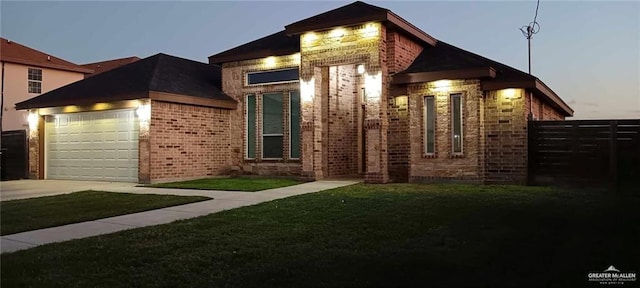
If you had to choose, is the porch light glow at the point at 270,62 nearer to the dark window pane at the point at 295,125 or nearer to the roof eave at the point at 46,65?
the dark window pane at the point at 295,125

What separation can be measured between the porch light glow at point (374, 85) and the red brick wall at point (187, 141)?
581cm

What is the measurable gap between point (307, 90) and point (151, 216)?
776 centimetres

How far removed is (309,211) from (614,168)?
26.3 ft

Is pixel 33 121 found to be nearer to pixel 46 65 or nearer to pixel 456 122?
pixel 46 65

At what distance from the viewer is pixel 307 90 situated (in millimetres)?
14742

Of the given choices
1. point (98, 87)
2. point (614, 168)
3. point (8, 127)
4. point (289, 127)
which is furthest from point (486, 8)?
point (8, 127)

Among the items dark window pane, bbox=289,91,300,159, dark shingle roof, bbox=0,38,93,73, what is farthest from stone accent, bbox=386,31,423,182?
dark shingle roof, bbox=0,38,93,73

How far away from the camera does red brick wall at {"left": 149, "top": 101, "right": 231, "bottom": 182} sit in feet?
47.8

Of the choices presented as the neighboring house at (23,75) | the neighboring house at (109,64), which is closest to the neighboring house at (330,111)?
the neighboring house at (23,75)

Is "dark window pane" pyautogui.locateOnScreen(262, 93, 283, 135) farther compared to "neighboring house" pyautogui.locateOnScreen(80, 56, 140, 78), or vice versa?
"neighboring house" pyautogui.locateOnScreen(80, 56, 140, 78)

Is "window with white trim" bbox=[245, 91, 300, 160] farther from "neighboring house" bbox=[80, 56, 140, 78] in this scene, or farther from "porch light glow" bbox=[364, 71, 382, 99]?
"neighboring house" bbox=[80, 56, 140, 78]

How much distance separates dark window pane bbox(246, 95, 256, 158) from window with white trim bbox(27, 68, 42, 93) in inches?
701

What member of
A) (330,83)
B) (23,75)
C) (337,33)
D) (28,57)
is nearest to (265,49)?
(330,83)

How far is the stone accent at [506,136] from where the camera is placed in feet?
40.6
